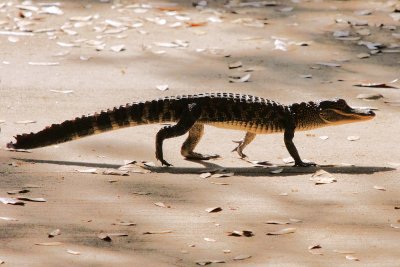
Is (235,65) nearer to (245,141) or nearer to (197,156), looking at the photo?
(245,141)

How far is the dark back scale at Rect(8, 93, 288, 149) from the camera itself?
750cm

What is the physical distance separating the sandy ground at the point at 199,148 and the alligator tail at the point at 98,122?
0.45ft

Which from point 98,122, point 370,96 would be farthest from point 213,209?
point 370,96

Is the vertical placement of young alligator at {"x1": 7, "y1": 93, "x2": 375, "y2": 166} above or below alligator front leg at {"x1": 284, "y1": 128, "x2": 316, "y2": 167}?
above

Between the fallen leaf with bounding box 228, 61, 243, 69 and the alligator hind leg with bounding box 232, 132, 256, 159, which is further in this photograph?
the fallen leaf with bounding box 228, 61, 243, 69

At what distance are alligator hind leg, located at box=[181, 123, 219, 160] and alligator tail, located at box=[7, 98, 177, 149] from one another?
0.27m

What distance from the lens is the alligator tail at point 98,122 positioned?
296 inches

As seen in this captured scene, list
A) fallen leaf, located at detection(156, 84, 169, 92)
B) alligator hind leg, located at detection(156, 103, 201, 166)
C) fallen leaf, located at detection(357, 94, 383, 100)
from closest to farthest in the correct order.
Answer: alligator hind leg, located at detection(156, 103, 201, 166) → fallen leaf, located at detection(357, 94, 383, 100) → fallen leaf, located at detection(156, 84, 169, 92)

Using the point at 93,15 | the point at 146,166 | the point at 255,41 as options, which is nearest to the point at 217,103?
the point at 146,166

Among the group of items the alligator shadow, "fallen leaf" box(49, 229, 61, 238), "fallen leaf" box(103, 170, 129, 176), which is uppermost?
"fallen leaf" box(49, 229, 61, 238)

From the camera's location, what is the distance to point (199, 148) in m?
8.07

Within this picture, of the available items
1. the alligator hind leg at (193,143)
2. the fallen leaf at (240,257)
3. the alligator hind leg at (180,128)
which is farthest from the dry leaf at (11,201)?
the alligator hind leg at (193,143)

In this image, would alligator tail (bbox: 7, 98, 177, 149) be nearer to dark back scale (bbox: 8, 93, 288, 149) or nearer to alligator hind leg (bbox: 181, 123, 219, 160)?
dark back scale (bbox: 8, 93, 288, 149)

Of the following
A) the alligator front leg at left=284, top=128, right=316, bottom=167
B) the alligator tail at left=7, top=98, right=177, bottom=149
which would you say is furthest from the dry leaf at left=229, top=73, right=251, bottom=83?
the alligator tail at left=7, top=98, right=177, bottom=149
